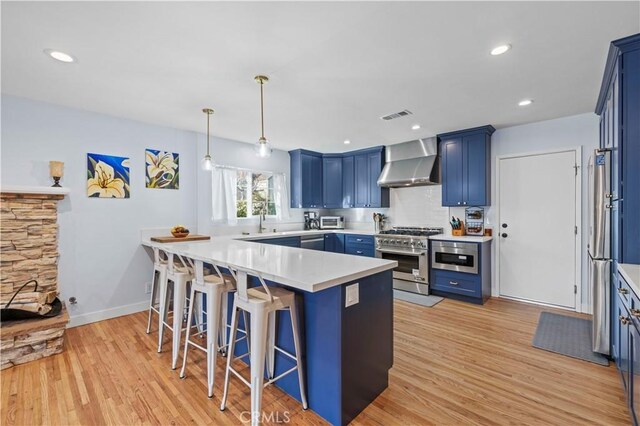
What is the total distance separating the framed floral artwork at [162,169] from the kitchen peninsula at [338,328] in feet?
7.88

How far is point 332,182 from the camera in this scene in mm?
6055

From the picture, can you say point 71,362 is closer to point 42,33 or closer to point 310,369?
point 310,369

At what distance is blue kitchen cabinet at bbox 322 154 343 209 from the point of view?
6012mm

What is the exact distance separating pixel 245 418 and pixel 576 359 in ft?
9.14

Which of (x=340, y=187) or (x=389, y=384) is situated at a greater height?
(x=340, y=187)

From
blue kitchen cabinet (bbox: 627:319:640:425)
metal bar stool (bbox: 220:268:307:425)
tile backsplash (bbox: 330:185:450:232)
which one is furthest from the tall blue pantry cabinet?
tile backsplash (bbox: 330:185:450:232)

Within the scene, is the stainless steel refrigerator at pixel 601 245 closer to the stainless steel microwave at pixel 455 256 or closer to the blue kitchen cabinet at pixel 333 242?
the stainless steel microwave at pixel 455 256

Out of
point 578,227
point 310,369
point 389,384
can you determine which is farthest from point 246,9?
point 578,227

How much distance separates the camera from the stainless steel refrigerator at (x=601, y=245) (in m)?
2.35

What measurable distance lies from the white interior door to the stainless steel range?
1.05 meters

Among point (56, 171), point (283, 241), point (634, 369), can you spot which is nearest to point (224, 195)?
point (283, 241)

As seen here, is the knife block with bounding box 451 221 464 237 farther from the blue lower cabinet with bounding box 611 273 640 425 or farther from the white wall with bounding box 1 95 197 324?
the white wall with bounding box 1 95 197 324

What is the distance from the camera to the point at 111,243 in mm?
3615

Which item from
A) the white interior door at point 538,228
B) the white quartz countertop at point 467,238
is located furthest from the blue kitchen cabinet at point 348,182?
the white interior door at point 538,228
